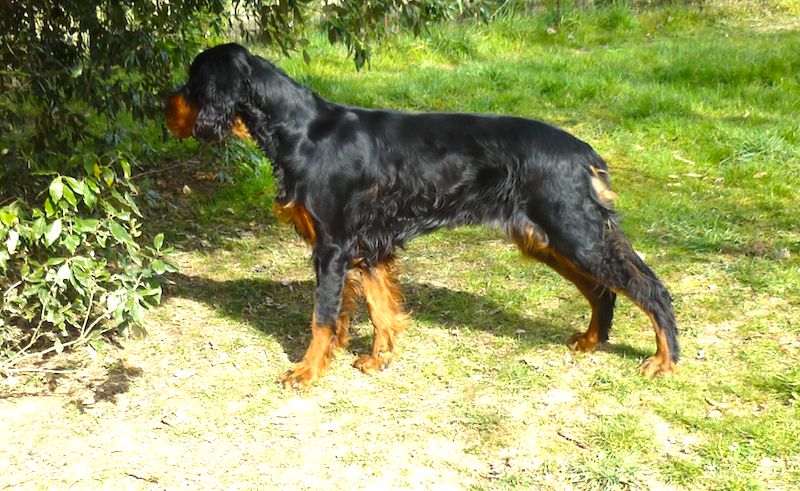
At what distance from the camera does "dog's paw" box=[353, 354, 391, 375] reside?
4910 mm

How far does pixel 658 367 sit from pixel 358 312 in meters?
1.90

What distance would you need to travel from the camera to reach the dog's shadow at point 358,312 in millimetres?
5332

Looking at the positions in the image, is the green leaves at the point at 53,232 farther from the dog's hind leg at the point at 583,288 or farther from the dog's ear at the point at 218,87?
the dog's hind leg at the point at 583,288

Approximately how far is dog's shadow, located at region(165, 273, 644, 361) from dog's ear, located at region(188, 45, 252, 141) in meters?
1.33

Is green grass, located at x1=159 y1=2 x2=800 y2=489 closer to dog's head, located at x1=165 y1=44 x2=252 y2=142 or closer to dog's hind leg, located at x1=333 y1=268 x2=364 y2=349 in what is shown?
dog's hind leg, located at x1=333 y1=268 x2=364 y2=349

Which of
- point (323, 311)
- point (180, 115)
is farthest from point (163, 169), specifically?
point (323, 311)

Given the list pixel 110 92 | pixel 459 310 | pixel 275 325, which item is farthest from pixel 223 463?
pixel 110 92

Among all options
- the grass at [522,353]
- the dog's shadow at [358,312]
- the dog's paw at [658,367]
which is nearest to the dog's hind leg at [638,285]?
the dog's paw at [658,367]

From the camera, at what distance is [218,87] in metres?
4.69

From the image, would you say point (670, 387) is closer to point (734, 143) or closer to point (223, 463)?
point (223, 463)

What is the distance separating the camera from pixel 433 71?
34.3 feet

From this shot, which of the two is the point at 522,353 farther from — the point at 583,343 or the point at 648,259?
the point at 648,259

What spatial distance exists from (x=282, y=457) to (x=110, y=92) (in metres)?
3.19

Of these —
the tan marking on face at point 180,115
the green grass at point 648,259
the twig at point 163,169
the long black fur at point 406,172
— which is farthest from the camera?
the twig at point 163,169
